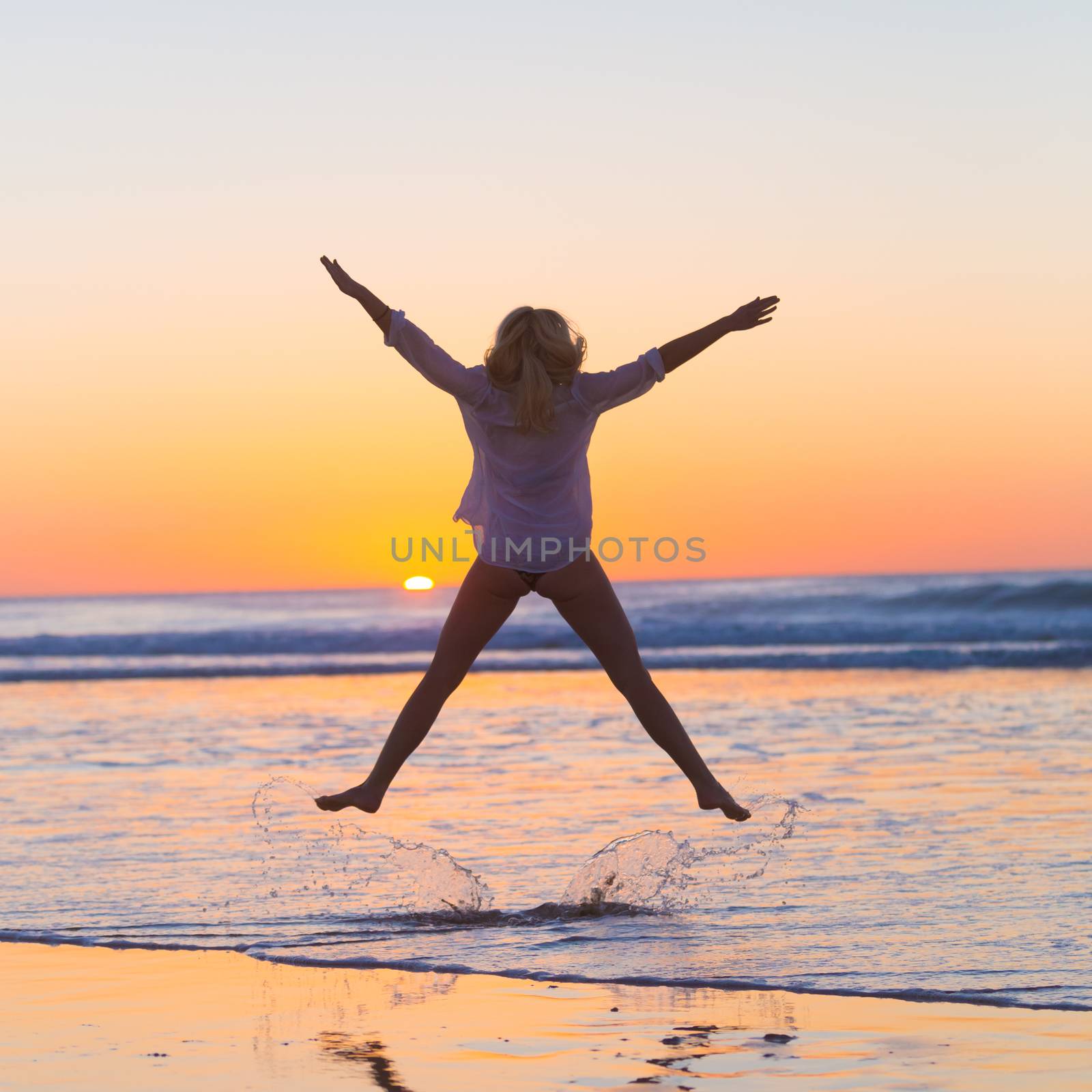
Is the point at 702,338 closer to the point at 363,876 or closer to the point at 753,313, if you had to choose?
the point at 753,313

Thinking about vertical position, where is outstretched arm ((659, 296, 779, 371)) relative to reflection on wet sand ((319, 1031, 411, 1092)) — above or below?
above

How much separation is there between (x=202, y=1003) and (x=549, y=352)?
2.36 meters

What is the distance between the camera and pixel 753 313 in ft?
16.4

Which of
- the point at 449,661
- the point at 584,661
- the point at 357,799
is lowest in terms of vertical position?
the point at 357,799

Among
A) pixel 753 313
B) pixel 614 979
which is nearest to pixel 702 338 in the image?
pixel 753 313

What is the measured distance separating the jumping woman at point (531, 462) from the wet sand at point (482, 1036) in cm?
104

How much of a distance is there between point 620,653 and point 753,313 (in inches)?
50.7

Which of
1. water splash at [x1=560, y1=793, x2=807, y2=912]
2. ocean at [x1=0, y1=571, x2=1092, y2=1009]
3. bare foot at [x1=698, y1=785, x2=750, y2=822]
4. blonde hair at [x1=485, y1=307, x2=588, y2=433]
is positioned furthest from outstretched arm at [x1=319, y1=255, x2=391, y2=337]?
water splash at [x1=560, y1=793, x2=807, y2=912]

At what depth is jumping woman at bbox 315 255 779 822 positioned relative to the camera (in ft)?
15.9

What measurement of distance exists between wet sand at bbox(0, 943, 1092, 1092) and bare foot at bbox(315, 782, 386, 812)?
613 millimetres

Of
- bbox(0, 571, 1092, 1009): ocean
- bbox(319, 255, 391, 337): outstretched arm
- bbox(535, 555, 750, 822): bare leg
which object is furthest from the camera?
bbox(0, 571, 1092, 1009): ocean

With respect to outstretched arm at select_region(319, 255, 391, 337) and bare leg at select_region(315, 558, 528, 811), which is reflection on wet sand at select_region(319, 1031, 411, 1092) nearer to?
bare leg at select_region(315, 558, 528, 811)

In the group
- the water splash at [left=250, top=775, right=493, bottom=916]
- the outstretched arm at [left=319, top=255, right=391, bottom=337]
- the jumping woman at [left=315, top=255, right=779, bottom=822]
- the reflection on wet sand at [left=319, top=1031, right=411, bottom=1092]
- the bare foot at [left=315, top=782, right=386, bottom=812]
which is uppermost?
the outstretched arm at [left=319, top=255, right=391, bottom=337]

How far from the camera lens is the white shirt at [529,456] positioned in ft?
16.0
